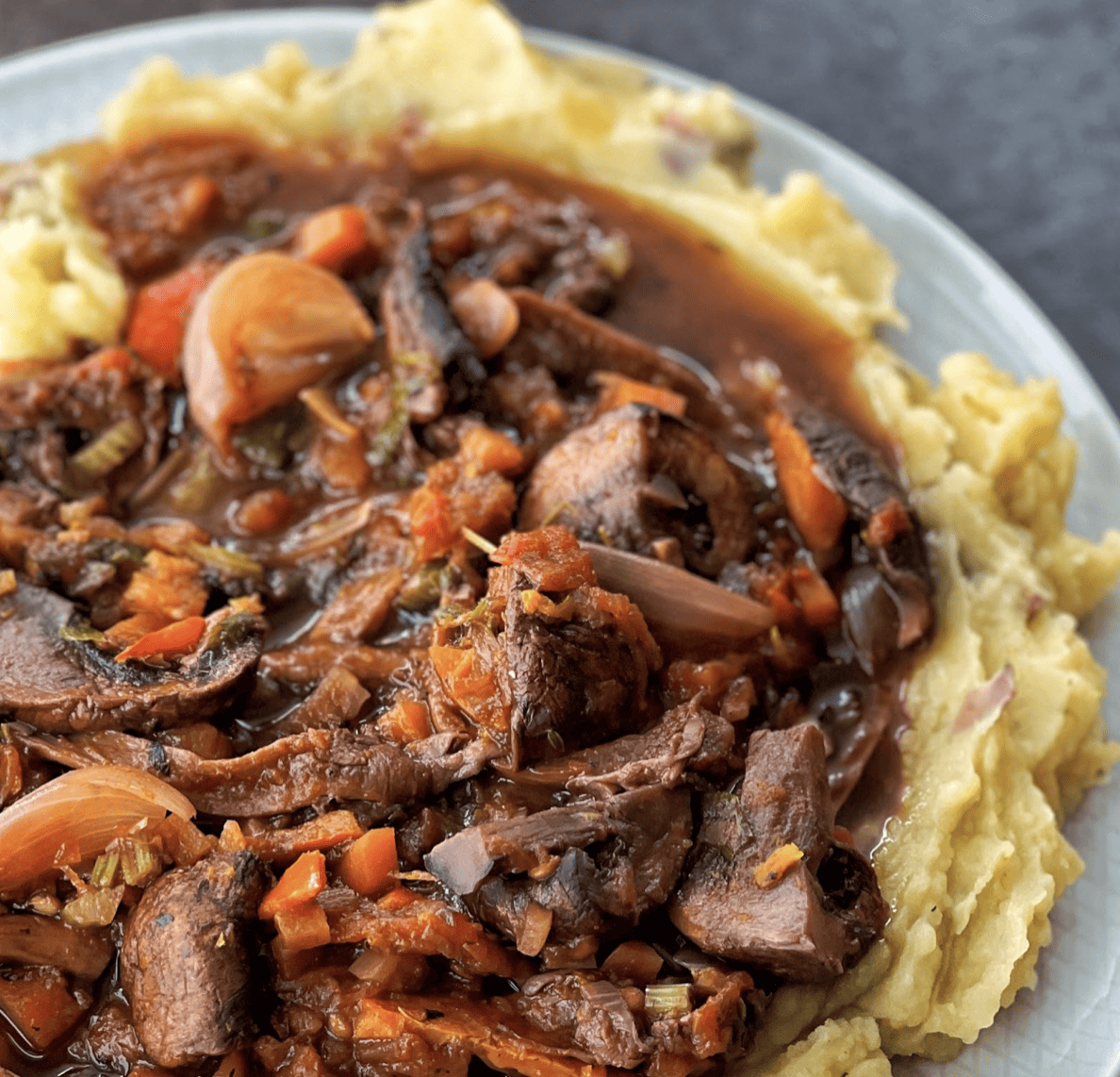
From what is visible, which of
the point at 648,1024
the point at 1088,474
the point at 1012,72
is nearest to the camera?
the point at 648,1024

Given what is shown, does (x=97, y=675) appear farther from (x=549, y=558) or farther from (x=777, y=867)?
(x=777, y=867)

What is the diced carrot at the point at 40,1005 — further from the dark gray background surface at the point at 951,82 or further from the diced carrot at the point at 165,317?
the dark gray background surface at the point at 951,82

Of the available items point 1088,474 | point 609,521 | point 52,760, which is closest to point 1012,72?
point 1088,474

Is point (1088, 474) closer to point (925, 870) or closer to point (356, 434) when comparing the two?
point (925, 870)

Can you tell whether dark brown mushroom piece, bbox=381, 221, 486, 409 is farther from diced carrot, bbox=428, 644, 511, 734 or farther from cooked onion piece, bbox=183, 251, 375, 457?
diced carrot, bbox=428, 644, 511, 734

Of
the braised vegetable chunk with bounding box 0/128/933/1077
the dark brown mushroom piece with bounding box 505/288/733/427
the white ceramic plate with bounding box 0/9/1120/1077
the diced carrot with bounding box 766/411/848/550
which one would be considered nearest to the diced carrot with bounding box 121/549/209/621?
the braised vegetable chunk with bounding box 0/128/933/1077
